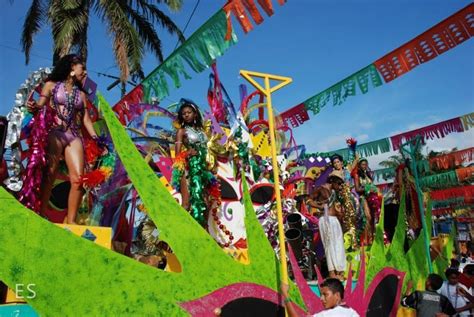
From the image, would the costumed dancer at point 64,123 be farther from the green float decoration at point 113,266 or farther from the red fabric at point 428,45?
the red fabric at point 428,45

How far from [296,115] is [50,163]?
8.38 m

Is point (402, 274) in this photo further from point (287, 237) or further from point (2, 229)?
point (2, 229)

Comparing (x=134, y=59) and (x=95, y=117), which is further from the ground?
(x=134, y=59)

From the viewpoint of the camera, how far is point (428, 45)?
696 centimetres

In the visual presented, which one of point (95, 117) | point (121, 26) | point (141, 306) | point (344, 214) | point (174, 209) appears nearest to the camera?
point (141, 306)

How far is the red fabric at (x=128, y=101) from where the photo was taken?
6.46 metres

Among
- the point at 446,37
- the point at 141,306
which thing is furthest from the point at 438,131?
the point at 141,306

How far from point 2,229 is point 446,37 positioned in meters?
6.86

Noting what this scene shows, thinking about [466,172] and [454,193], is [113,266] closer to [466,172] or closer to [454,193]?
[466,172]

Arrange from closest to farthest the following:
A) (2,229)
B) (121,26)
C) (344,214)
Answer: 1. (2,229)
2. (344,214)
3. (121,26)

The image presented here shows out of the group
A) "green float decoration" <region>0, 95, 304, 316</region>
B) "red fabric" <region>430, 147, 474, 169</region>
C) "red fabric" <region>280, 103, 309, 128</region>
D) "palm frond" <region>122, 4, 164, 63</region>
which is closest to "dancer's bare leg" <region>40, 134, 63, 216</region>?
"green float decoration" <region>0, 95, 304, 316</region>

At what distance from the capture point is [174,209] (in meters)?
2.97

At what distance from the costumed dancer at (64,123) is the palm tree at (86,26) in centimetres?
755
